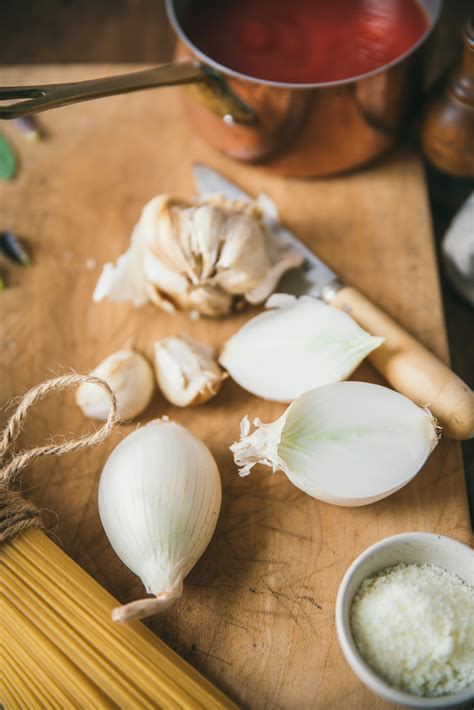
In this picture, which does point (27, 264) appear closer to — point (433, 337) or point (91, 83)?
point (91, 83)

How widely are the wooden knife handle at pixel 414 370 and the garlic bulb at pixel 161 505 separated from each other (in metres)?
0.26

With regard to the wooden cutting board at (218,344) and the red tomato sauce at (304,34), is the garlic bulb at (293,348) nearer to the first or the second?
the wooden cutting board at (218,344)

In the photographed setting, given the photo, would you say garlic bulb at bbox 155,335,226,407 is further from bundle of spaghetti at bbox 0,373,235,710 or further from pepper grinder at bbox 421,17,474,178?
pepper grinder at bbox 421,17,474,178

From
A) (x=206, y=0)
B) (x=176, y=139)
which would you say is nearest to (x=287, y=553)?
(x=176, y=139)

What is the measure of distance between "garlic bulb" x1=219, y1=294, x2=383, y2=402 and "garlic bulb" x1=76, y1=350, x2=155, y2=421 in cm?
11

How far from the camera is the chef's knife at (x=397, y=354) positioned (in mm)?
761

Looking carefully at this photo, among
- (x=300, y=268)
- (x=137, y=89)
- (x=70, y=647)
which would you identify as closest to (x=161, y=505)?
(x=70, y=647)

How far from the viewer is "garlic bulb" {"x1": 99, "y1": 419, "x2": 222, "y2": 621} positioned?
693 mm

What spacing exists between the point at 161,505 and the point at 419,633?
30 centimetres

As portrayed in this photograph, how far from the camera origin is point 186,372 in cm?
84

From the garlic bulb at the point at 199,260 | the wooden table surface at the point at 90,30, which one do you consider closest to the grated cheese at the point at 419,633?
the garlic bulb at the point at 199,260

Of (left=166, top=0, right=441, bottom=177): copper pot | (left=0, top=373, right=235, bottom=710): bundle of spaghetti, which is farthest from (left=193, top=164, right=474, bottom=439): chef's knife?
(left=0, top=373, right=235, bottom=710): bundle of spaghetti

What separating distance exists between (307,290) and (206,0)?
495 millimetres

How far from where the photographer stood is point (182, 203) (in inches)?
35.3
